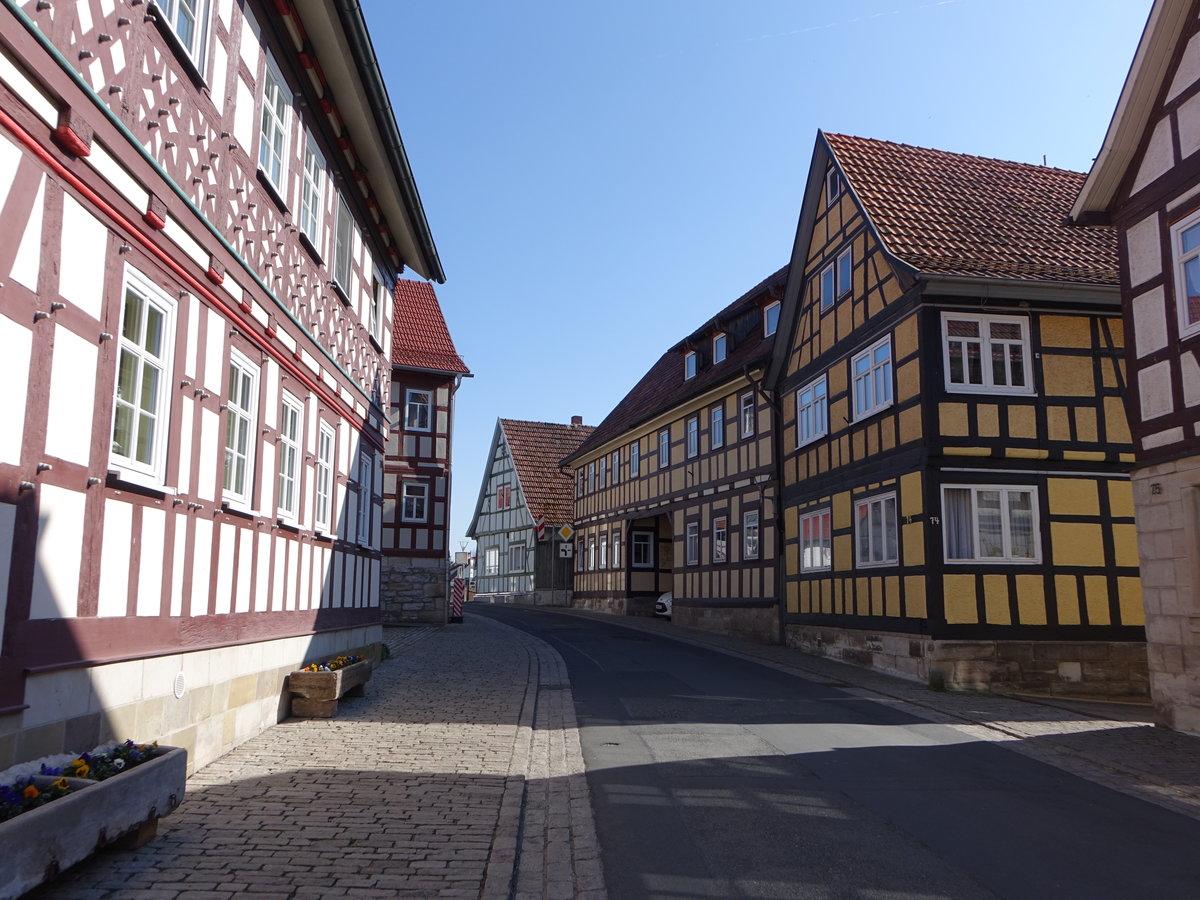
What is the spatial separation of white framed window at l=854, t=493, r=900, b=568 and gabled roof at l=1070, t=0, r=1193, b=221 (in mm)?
5771

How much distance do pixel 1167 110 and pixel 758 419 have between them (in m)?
13.2

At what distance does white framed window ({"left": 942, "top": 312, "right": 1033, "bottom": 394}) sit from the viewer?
52.0ft

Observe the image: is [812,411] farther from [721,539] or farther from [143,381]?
[143,381]

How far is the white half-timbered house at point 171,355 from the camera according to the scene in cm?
538

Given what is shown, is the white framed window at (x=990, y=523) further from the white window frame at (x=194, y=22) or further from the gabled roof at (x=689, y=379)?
the white window frame at (x=194, y=22)

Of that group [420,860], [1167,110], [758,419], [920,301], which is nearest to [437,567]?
[758,419]

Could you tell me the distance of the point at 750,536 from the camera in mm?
24641

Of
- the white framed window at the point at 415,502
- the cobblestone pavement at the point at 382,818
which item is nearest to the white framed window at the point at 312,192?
the cobblestone pavement at the point at 382,818

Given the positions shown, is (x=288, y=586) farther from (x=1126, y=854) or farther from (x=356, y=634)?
(x=1126, y=854)

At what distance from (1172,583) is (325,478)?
9858mm

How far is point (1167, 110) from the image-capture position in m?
11.8

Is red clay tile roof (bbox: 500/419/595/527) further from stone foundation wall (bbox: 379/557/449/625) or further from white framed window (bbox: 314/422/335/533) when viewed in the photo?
white framed window (bbox: 314/422/335/533)

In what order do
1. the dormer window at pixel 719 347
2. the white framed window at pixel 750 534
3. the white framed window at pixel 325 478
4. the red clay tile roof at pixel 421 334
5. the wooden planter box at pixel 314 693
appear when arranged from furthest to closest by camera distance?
the red clay tile roof at pixel 421 334 → the dormer window at pixel 719 347 → the white framed window at pixel 750 534 → the white framed window at pixel 325 478 → the wooden planter box at pixel 314 693

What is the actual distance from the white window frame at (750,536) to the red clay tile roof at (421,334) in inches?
409
